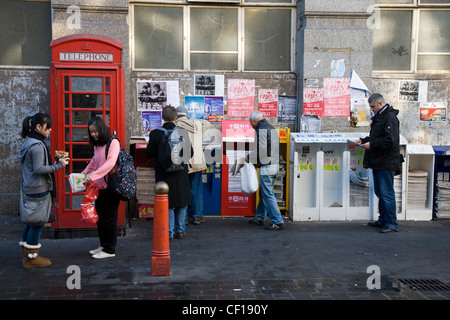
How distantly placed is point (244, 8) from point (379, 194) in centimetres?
398

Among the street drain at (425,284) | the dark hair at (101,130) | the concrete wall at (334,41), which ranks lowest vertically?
the street drain at (425,284)

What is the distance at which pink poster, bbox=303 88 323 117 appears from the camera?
805cm

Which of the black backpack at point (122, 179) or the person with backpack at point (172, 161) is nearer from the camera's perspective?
the black backpack at point (122, 179)

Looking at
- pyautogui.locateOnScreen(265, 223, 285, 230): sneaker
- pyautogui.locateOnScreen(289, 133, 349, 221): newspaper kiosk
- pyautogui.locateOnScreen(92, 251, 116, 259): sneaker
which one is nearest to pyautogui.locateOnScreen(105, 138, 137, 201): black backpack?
A: pyautogui.locateOnScreen(92, 251, 116, 259): sneaker

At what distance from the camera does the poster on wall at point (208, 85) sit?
8.01 meters

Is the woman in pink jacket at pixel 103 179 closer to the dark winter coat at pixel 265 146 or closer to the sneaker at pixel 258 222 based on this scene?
the dark winter coat at pixel 265 146

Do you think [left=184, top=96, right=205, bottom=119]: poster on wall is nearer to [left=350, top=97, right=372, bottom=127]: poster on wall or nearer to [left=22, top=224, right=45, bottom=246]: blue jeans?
[left=350, top=97, right=372, bottom=127]: poster on wall

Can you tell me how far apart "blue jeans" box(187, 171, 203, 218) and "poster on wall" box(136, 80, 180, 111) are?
4.42 ft

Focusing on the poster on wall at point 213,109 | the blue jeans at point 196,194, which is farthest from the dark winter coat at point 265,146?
the poster on wall at point 213,109

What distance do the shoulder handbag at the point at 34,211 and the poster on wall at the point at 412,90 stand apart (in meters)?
6.32

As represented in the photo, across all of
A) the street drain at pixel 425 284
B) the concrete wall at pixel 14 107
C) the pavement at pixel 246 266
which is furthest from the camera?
the concrete wall at pixel 14 107

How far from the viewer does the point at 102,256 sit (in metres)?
5.67

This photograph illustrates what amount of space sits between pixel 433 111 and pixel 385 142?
2.12 m

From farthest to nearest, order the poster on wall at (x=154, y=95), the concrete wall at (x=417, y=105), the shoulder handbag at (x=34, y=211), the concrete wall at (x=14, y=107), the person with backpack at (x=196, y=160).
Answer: the concrete wall at (x=417, y=105), the poster on wall at (x=154, y=95), the concrete wall at (x=14, y=107), the person with backpack at (x=196, y=160), the shoulder handbag at (x=34, y=211)
